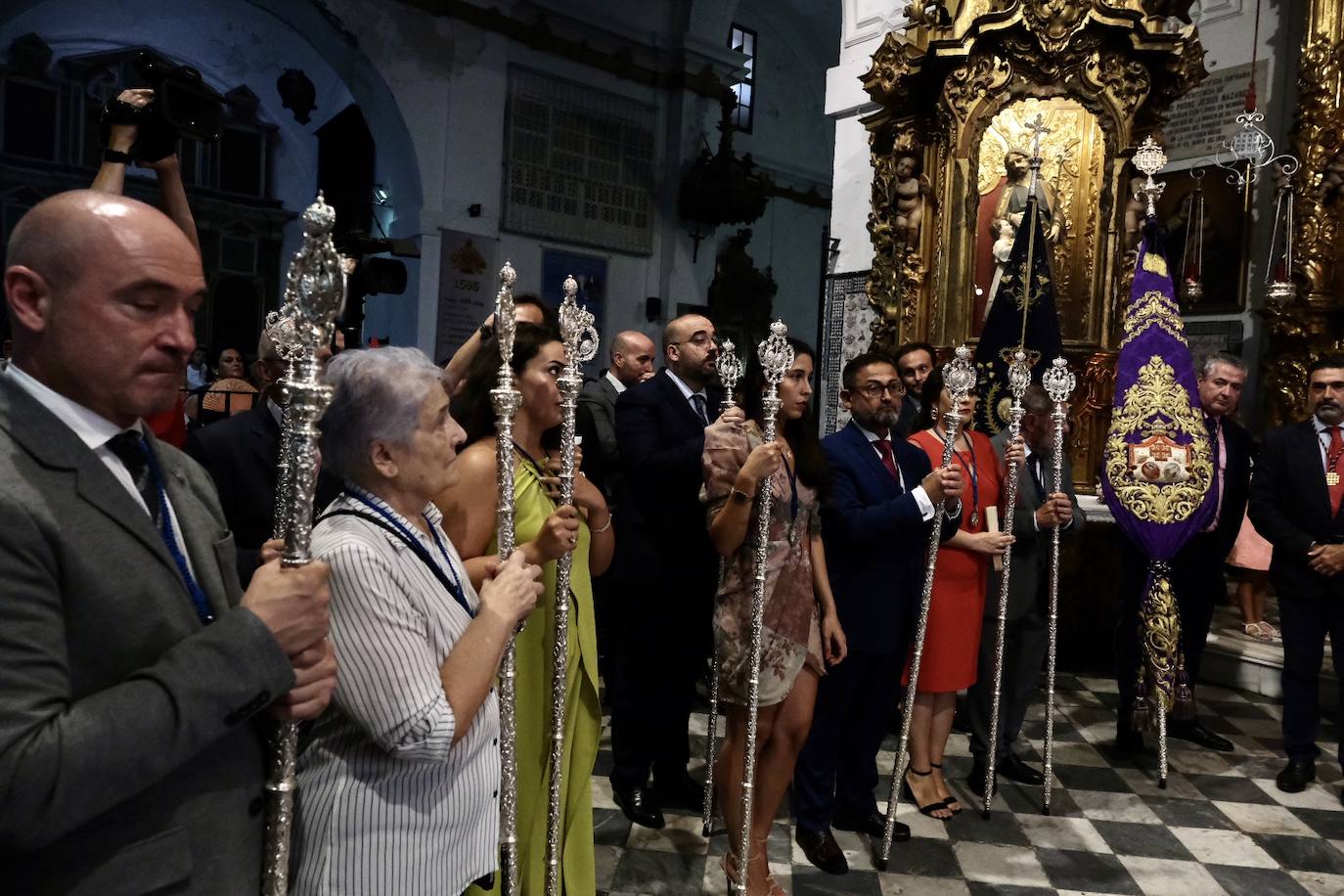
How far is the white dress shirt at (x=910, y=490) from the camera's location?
10.3ft

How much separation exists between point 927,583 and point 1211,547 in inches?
84.4

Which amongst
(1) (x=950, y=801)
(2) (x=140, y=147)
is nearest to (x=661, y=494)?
(1) (x=950, y=801)

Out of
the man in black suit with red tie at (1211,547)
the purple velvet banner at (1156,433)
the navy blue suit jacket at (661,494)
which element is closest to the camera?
the navy blue suit jacket at (661,494)

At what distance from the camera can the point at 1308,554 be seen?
4.02 m

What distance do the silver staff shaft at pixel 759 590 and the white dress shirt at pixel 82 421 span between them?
5.69 ft

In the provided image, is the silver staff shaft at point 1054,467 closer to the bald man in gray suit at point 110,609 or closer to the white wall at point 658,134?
the bald man in gray suit at point 110,609

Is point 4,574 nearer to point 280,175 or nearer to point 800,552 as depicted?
point 800,552

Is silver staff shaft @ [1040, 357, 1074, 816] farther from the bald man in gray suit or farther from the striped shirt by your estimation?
the bald man in gray suit

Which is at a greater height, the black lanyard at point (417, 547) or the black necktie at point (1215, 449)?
the black necktie at point (1215, 449)

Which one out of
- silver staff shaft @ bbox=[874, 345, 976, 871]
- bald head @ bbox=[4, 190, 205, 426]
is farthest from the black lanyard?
silver staff shaft @ bbox=[874, 345, 976, 871]

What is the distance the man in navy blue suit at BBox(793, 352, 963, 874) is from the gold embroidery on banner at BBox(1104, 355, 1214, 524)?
1.37m

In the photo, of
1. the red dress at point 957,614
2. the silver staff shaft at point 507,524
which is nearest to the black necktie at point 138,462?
the silver staff shaft at point 507,524

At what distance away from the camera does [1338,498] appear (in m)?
4.10

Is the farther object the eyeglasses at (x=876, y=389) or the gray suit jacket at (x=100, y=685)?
the eyeglasses at (x=876, y=389)
